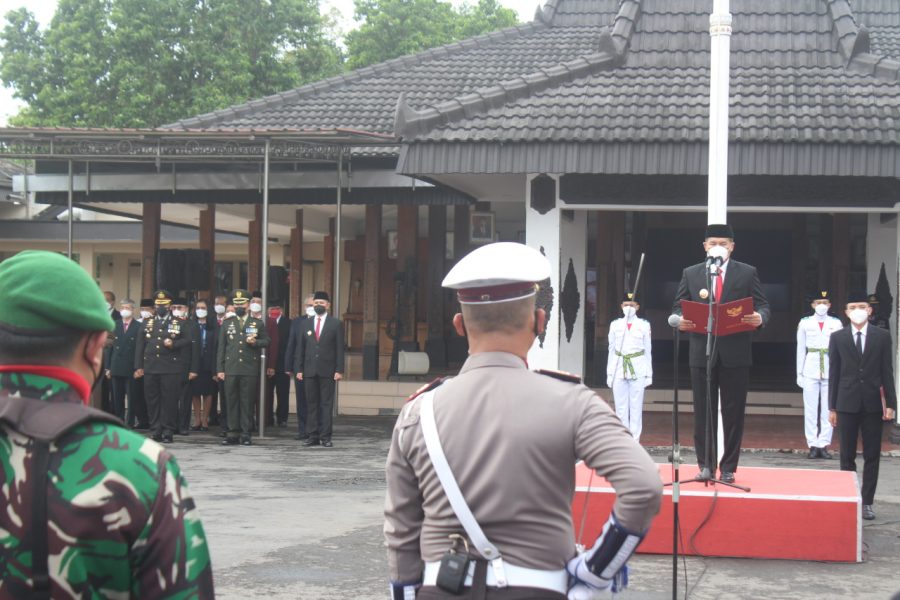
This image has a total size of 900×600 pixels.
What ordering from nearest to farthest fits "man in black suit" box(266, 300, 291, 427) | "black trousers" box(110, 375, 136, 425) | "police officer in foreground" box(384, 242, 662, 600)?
"police officer in foreground" box(384, 242, 662, 600)
"black trousers" box(110, 375, 136, 425)
"man in black suit" box(266, 300, 291, 427)

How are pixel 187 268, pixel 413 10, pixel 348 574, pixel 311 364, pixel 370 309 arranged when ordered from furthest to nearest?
pixel 413 10
pixel 370 309
pixel 187 268
pixel 311 364
pixel 348 574

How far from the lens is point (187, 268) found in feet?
61.4

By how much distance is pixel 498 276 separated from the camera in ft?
10.3

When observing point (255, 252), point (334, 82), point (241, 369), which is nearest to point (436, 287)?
point (255, 252)

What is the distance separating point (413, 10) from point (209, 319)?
28230 millimetres

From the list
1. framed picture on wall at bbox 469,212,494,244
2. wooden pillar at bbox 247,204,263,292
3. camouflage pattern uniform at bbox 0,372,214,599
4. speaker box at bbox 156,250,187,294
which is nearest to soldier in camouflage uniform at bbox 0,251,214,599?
camouflage pattern uniform at bbox 0,372,214,599

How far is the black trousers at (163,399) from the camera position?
1573 cm

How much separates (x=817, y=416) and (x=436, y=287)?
8.77 m

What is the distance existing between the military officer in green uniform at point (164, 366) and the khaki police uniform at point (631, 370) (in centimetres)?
570

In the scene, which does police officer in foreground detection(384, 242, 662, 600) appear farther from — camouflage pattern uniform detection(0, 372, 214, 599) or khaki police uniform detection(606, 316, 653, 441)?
khaki police uniform detection(606, 316, 653, 441)

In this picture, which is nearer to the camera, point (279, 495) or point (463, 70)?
point (279, 495)

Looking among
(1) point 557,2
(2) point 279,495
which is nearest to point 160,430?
(2) point 279,495

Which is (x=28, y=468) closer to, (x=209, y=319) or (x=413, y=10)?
(x=209, y=319)

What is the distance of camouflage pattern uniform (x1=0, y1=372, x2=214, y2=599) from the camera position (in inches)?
89.0
